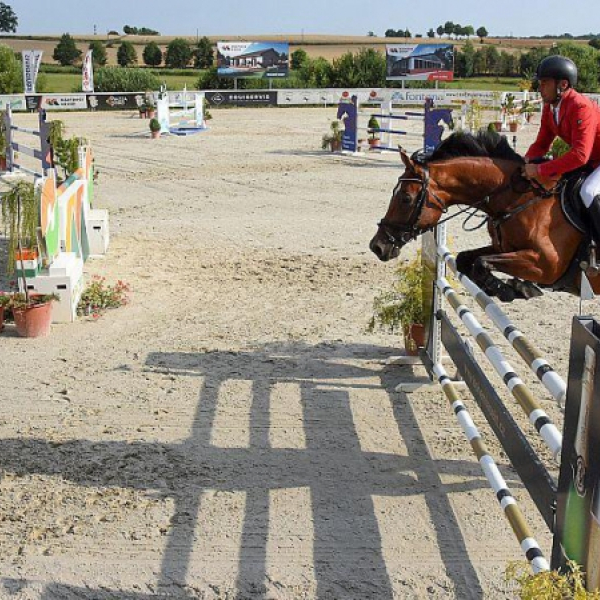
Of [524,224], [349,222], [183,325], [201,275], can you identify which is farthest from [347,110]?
[524,224]

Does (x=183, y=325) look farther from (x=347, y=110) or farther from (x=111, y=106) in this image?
(x=111, y=106)

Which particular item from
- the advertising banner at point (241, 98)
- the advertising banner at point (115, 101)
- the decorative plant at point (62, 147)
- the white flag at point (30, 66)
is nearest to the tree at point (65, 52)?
the advertising banner at point (241, 98)

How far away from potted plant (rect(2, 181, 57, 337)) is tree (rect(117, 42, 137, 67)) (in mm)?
55874

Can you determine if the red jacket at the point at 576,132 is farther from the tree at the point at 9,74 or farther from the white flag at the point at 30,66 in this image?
the tree at the point at 9,74

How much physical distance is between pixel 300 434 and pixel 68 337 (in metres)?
2.47

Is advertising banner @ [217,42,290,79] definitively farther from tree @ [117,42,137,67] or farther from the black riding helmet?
the black riding helmet

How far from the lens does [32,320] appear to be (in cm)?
623

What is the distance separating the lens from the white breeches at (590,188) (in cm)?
430

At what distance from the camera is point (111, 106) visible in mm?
30297

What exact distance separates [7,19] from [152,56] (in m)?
33.1

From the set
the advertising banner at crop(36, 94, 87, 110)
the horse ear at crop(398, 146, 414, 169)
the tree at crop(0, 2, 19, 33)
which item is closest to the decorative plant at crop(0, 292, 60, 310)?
the horse ear at crop(398, 146, 414, 169)

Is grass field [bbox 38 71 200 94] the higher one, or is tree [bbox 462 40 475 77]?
tree [bbox 462 40 475 77]

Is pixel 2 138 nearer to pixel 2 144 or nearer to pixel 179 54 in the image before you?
pixel 2 144

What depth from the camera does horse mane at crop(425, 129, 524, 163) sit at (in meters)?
4.59
